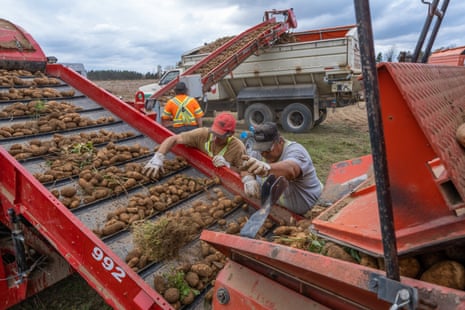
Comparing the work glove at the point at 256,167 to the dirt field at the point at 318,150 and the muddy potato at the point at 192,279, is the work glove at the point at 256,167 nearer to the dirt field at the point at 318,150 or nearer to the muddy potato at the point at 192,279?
the muddy potato at the point at 192,279

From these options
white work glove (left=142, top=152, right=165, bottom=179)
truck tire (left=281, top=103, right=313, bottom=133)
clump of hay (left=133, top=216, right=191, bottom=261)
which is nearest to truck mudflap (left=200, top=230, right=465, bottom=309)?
clump of hay (left=133, top=216, right=191, bottom=261)

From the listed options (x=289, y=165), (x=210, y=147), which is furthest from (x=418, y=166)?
(x=210, y=147)

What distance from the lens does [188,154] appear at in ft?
11.5

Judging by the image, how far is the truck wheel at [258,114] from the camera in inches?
398

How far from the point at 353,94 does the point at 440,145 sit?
8.85m

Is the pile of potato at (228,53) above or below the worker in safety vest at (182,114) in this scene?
above

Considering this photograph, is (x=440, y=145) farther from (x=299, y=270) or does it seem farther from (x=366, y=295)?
(x=299, y=270)

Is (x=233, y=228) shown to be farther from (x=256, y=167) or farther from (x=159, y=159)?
(x=159, y=159)

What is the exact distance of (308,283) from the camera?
4.35ft

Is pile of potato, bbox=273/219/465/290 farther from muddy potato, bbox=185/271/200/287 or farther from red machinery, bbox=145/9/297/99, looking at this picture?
red machinery, bbox=145/9/297/99

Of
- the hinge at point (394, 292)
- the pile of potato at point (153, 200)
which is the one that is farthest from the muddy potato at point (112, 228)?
the hinge at point (394, 292)

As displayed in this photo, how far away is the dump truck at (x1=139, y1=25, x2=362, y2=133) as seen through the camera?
8.71 m

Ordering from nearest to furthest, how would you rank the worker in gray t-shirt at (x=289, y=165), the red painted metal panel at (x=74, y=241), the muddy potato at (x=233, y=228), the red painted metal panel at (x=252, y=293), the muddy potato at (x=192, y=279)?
the red painted metal panel at (x=252, y=293), the red painted metal panel at (x=74, y=241), the muddy potato at (x=192, y=279), the muddy potato at (x=233, y=228), the worker in gray t-shirt at (x=289, y=165)

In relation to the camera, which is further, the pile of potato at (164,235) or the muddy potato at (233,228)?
the muddy potato at (233,228)
